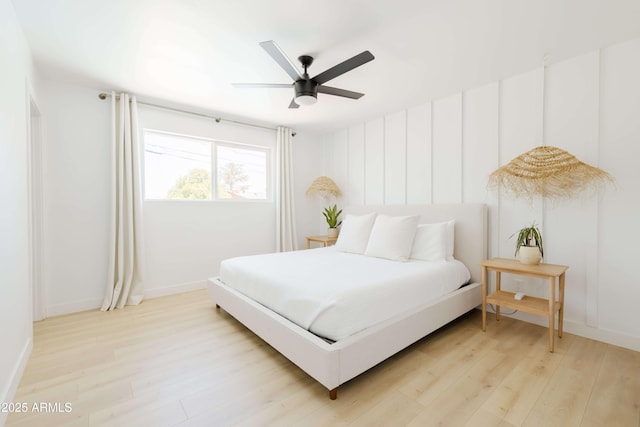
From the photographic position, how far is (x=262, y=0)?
1744 mm

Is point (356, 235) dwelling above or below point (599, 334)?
above

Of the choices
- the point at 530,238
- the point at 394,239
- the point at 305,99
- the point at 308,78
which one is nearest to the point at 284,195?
the point at 394,239

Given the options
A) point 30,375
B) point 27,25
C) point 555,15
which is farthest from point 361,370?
point 27,25

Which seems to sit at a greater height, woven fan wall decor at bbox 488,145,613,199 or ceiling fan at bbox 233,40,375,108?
ceiling fan at bbox 233,40,375,108

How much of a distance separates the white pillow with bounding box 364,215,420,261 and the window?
7.18ft

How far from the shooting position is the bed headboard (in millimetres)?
2887

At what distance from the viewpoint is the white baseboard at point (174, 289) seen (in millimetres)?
3414

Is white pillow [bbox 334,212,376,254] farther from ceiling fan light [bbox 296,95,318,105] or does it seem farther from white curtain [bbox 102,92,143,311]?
white curtain [bbox 102,92,143,311]

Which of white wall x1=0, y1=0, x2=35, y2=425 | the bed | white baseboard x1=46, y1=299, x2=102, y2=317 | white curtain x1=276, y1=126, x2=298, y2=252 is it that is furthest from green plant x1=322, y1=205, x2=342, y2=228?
white wall x1=0, y1=0, x2=35, y2=425

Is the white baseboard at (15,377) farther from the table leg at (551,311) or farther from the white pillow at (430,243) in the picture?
the table leg at (551,311)

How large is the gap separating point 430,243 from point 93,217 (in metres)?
3.75

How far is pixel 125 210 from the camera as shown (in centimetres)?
320

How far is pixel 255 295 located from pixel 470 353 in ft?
5.77

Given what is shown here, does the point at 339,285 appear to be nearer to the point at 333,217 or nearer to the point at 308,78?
the point at 308,78
